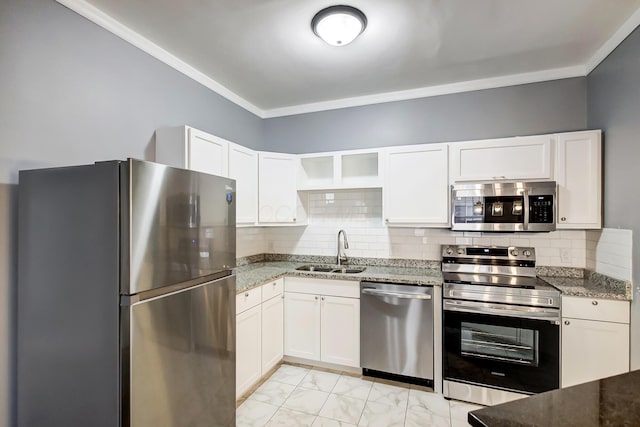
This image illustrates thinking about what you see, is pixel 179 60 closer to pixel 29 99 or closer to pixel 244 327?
pixel 29 99

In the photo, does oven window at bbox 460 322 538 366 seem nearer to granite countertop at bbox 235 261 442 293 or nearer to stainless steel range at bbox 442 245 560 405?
stainless steel range at bbox 442 245 560 405

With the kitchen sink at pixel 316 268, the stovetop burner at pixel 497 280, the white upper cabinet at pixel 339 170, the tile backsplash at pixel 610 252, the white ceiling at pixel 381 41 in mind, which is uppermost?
the white ceiling at pixel 381 41

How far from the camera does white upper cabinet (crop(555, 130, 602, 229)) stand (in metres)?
2.44

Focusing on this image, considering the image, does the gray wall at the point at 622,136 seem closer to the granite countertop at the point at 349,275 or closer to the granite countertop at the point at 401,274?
the granite countertop at the point at 401,274

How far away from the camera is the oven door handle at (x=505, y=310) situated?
2242mm

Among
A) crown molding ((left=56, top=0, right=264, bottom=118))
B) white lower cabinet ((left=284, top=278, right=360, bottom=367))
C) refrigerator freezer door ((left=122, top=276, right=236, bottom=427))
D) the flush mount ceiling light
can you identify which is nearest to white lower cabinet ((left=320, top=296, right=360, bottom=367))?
white lower cabinet ((left=284, top=278, right=360, bottom=367))

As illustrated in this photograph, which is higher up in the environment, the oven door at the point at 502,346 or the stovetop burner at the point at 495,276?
the stovetop burner at the point at 495,276

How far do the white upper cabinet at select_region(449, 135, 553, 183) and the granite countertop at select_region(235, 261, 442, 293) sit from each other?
91 centimetres

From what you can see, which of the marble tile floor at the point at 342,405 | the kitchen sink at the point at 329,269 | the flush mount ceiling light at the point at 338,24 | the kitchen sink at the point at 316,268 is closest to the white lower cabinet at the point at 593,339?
the marble tile floor at the point at 342,405

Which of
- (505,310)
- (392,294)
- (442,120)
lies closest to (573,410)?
(505,310)

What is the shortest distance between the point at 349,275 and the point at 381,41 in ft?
6.28

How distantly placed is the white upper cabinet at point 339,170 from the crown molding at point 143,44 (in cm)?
103

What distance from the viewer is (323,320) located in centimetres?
291

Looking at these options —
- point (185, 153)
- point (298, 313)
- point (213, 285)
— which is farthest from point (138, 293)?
point (298, 313)
